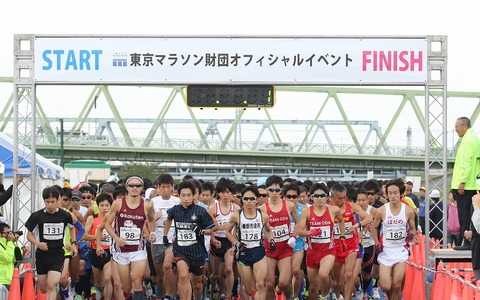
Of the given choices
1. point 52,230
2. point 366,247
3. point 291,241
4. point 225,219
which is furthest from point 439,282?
point 52,230

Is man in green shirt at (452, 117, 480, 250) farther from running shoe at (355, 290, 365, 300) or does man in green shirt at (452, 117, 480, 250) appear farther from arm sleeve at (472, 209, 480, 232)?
arm sleeve at (472, 209, 480, 232)

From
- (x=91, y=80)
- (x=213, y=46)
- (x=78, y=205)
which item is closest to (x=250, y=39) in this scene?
(x=213, y=46)

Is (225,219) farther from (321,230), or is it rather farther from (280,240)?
(321,230)

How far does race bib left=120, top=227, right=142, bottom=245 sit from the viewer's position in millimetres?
15383

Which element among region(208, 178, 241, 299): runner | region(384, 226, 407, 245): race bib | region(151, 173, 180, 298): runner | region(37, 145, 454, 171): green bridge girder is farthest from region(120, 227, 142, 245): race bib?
region(37, 145, 454, 171): green bridge girder

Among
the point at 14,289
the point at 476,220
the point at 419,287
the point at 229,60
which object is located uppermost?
the point at 229,60

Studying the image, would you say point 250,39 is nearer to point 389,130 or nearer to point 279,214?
point 279,214

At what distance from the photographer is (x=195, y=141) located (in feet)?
285

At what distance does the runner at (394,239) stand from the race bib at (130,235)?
3812 millimetres

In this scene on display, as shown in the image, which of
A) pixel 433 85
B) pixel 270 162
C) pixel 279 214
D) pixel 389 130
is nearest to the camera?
pixel 279 214

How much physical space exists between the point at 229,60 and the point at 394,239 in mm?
4429

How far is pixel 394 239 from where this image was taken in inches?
635

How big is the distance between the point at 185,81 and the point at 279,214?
10.7 feet

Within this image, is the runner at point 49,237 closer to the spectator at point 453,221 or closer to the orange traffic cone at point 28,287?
the orange traffic cone at point 28,287
